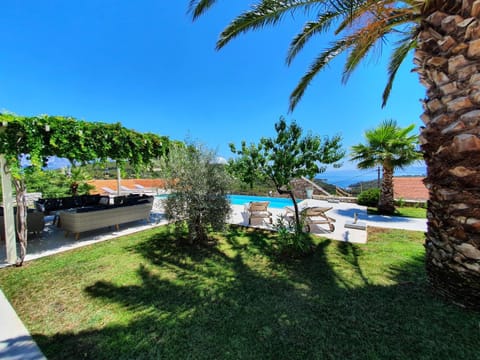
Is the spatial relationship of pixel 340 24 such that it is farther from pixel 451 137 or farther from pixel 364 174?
pixel 364 174

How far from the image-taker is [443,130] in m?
2.53

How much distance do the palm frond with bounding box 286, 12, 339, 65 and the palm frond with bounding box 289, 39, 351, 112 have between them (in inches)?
26.0

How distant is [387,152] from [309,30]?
7.68 meters

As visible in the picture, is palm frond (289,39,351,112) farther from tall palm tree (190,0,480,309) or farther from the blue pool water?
the blue pool water

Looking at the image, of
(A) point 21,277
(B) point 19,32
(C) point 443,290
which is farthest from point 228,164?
(B) point 19,32

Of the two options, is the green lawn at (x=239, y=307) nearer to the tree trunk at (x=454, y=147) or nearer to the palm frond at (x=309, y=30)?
the tree trunk at (x=454, y=147)

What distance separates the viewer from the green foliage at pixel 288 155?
16.7 feet

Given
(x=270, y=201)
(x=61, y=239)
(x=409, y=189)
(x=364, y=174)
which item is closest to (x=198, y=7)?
(x=61, y=239)

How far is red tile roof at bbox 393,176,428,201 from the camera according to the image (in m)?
13.6

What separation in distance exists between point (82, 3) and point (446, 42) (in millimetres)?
15288

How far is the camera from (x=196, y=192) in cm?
554

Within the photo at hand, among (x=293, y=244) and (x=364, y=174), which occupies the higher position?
(x=364, y=174)

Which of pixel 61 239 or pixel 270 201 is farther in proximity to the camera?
pixel 270 201

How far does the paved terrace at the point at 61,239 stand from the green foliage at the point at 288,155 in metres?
2.28
